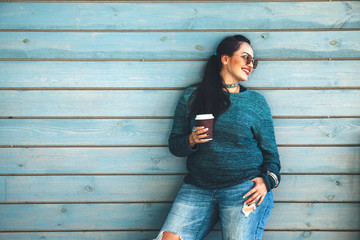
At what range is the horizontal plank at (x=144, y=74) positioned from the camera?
5.82ft

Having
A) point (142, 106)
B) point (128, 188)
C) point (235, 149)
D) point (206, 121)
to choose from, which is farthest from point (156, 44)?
point (128, 188)

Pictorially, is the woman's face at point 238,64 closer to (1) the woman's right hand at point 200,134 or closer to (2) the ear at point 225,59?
(2) the ear at point 225,59

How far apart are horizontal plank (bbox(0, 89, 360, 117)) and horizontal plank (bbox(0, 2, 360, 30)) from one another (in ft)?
1.31

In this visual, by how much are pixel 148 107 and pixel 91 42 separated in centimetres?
52

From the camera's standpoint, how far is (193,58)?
177 centimetres

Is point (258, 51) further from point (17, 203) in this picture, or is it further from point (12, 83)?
point (17, 203)

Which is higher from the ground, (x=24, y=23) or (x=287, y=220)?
(x=24, y=23)

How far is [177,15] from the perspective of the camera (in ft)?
5.78

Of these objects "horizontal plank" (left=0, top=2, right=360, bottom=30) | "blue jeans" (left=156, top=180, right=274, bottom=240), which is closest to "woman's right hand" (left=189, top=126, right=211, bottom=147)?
"blue jeans" (left=156, top=180, right=274, bottom=240)

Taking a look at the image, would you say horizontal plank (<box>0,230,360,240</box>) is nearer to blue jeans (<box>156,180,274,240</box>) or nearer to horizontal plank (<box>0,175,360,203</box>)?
horizontal plank (<box>0,175,360,203</box>)

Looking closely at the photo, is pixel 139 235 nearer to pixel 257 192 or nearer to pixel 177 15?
pixel 257 192

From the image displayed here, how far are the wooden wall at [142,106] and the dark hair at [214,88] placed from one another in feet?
0.41

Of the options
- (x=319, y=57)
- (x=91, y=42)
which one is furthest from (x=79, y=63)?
(x=319, y=57)

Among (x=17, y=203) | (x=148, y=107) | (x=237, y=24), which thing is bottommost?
(x=17, y=203)
